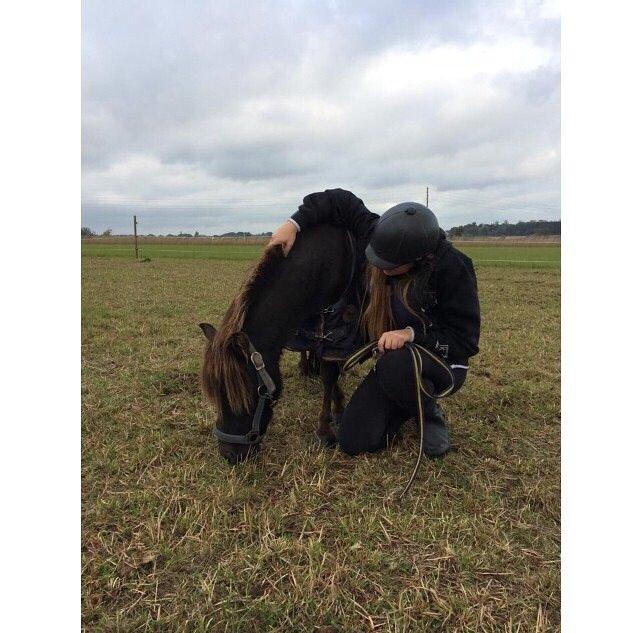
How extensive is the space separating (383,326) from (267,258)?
960 mm

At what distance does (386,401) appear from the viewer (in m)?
3.19

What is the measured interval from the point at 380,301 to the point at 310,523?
4.92 ft

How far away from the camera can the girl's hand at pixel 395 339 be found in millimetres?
2945

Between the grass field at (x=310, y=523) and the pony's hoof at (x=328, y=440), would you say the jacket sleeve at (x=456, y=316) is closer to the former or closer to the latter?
the grass field at (x=310, y=523)

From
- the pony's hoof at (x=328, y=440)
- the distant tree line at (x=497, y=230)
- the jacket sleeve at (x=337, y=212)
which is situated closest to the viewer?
the jacket sleeve at (x=337, y=212)

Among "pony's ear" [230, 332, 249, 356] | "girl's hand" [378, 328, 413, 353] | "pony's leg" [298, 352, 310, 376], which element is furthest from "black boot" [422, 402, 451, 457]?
"pony's leg" [298, 352, 310, 376]

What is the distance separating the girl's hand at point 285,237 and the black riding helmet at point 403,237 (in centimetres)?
58

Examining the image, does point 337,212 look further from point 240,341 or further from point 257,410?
point 257,410

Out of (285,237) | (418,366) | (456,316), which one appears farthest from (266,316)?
(456,316)

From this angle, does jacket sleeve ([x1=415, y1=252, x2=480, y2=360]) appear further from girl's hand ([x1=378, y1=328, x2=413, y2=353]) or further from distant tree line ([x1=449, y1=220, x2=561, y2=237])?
distant tree line ([x1=449, y1=220, x2=561, y2=237])

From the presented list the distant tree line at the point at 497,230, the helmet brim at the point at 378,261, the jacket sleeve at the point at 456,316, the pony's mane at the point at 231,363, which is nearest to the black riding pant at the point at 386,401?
the jacket sleeve at the point at 456,316
